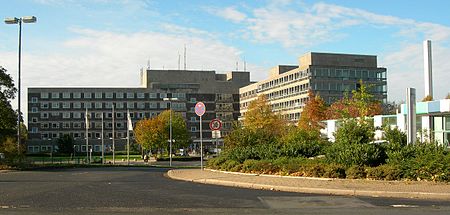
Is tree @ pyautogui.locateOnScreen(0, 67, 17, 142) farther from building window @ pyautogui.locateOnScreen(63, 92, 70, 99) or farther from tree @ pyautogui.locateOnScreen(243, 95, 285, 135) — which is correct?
building window @ pyautogui.locateOnScreen(63, 92, 70, 99)

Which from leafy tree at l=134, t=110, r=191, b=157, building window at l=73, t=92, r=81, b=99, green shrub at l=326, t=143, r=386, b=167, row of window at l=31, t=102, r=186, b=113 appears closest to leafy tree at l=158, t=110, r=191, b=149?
leafy tree at l=134, t=110, r=191, b=157

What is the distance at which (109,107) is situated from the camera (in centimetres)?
13475

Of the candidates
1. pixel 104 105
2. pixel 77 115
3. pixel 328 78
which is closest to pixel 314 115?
pixel 328 78

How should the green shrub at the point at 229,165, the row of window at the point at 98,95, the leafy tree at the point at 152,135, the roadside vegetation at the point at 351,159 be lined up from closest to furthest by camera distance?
1. the roadside vegetation at the point at 351,159
2. the green shrub at the point at 229,165
3. the leafy tree at the point at 152,135
4. the row of window at the point at 98,95

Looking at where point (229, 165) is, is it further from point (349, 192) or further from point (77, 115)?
point (77, 115)

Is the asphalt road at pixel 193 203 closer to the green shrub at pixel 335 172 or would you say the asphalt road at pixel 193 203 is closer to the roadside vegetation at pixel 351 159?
the green shrub at pixel 335 172

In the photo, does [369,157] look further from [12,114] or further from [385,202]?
[12,114]

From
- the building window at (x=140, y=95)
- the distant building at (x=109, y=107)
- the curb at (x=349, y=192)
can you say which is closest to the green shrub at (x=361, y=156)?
the curb at (x=349, y=192)

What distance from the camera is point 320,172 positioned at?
21.0 m

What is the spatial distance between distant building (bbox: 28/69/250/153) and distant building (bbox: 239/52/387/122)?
2607 centimetres

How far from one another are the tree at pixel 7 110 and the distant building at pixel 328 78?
67416 mm

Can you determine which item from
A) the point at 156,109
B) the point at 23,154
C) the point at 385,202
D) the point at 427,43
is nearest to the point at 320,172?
the point at 385,202

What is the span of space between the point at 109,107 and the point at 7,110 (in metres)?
97.5

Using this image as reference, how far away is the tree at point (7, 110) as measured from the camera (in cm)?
3791
